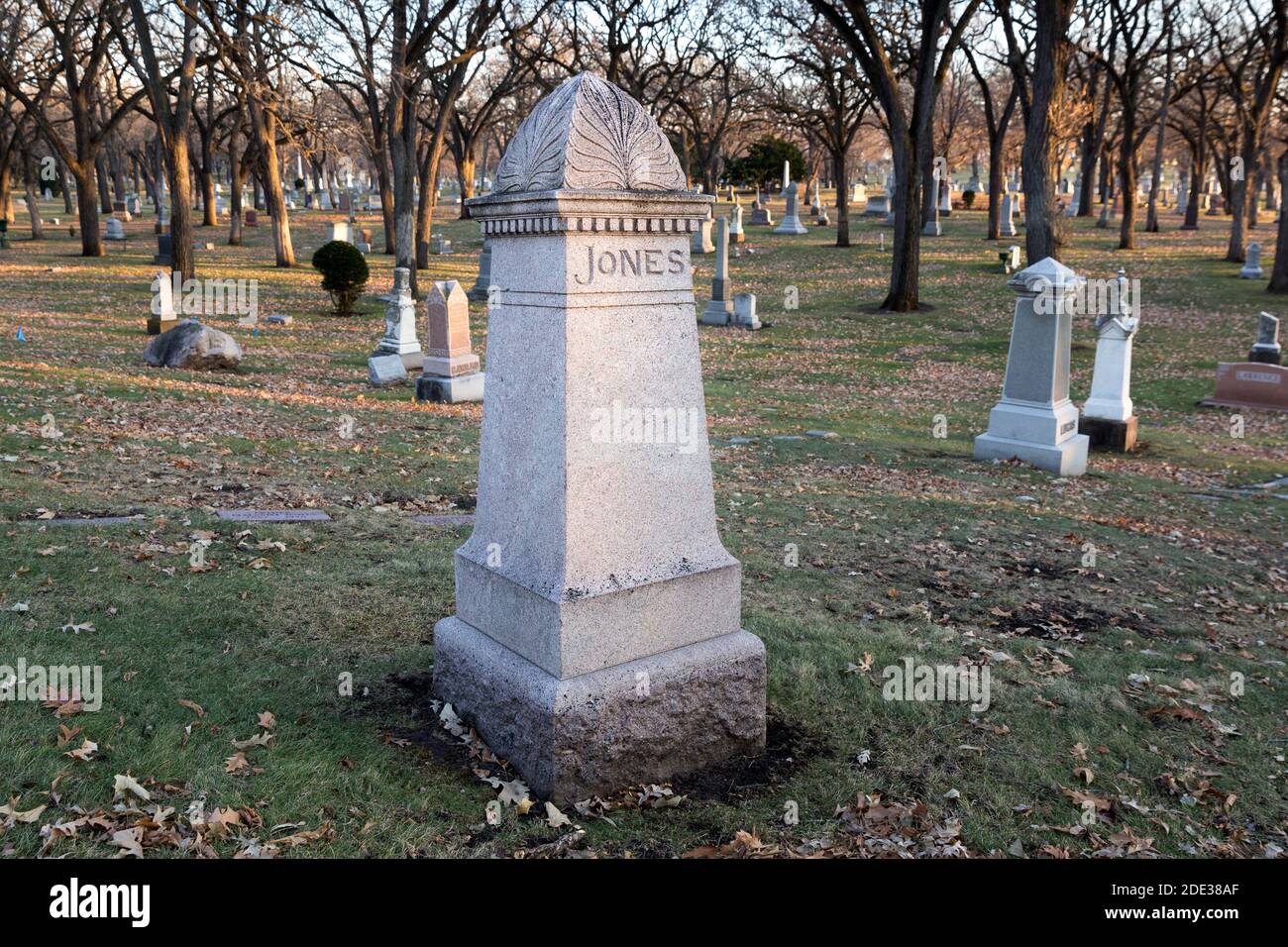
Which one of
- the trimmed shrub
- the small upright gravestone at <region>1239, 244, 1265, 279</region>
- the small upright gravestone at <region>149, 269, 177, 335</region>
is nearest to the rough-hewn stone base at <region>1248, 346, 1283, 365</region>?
the small upright gravestone at <region>1239, 244, 1265, 279</region>

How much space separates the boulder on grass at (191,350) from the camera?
13789 millimetres

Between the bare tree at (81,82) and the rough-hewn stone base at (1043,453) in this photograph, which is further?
the bare tree at (81,82)

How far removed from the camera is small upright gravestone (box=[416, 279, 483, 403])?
1355 cm

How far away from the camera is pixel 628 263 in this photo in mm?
3828

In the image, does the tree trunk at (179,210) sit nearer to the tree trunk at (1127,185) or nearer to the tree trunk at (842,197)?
the tree trunk at (842,197)

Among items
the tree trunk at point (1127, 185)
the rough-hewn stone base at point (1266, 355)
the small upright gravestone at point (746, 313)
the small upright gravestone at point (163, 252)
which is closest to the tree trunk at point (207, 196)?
the small upright gravestone at point (163, 252)

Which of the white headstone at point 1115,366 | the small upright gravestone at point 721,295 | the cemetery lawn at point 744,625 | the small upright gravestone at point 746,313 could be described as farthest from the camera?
the small upright gravestone at point 721,295

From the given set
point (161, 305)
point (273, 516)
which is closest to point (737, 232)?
point (161, 305)

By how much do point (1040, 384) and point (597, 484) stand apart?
900cm

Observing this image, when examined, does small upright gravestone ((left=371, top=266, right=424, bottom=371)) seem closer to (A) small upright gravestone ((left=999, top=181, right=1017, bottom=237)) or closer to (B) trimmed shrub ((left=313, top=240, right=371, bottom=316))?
(B) trimmed shrub ((left=313, top=240, right=371, bottom=316))

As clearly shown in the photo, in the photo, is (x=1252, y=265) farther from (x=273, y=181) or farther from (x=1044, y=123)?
(x=273, y=181)

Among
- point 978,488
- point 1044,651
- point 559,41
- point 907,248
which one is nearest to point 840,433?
point 978,488

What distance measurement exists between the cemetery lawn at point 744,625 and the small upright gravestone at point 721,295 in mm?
8740

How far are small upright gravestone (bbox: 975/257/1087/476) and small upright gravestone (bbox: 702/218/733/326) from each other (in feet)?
36.9
